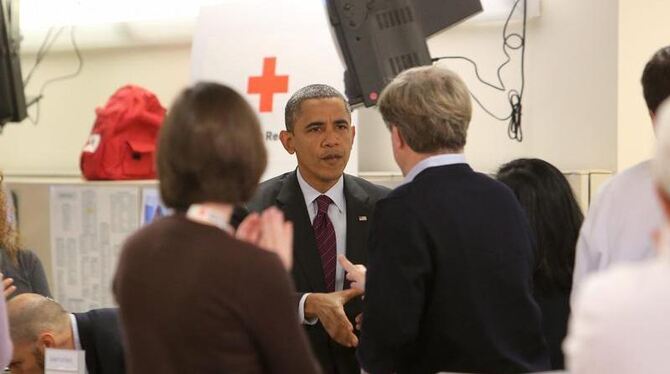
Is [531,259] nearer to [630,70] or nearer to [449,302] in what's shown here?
→ [449,302]

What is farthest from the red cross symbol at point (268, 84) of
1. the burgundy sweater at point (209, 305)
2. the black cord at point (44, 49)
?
the burgundy sweater at point (209, 305)

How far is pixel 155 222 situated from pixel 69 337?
1.39 meters

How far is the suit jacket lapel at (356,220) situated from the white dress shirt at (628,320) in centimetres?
155

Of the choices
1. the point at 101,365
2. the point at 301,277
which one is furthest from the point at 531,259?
the point at 101,365

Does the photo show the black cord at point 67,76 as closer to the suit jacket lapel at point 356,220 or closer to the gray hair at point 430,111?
the suit jacket lapel at point 356,220

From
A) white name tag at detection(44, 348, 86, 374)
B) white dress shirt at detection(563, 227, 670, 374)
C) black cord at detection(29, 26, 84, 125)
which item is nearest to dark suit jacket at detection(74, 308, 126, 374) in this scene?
white name tag at detection(44, 348, 86, 374)

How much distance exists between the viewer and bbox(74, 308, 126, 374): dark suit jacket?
9.49ft

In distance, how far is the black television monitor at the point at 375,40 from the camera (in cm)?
338

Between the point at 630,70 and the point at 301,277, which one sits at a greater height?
the point at 630,70

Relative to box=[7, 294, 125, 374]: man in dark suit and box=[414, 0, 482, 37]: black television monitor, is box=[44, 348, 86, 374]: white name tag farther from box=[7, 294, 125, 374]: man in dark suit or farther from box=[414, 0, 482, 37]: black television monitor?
box=[414, 0, 482, 37]: black television monitor

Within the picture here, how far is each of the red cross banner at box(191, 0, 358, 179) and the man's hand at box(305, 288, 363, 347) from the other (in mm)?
1716

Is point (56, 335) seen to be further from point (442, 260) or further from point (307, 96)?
point (442, 260)

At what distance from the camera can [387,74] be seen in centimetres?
340

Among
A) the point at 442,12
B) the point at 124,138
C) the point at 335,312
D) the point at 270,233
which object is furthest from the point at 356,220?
the point at 124,138
